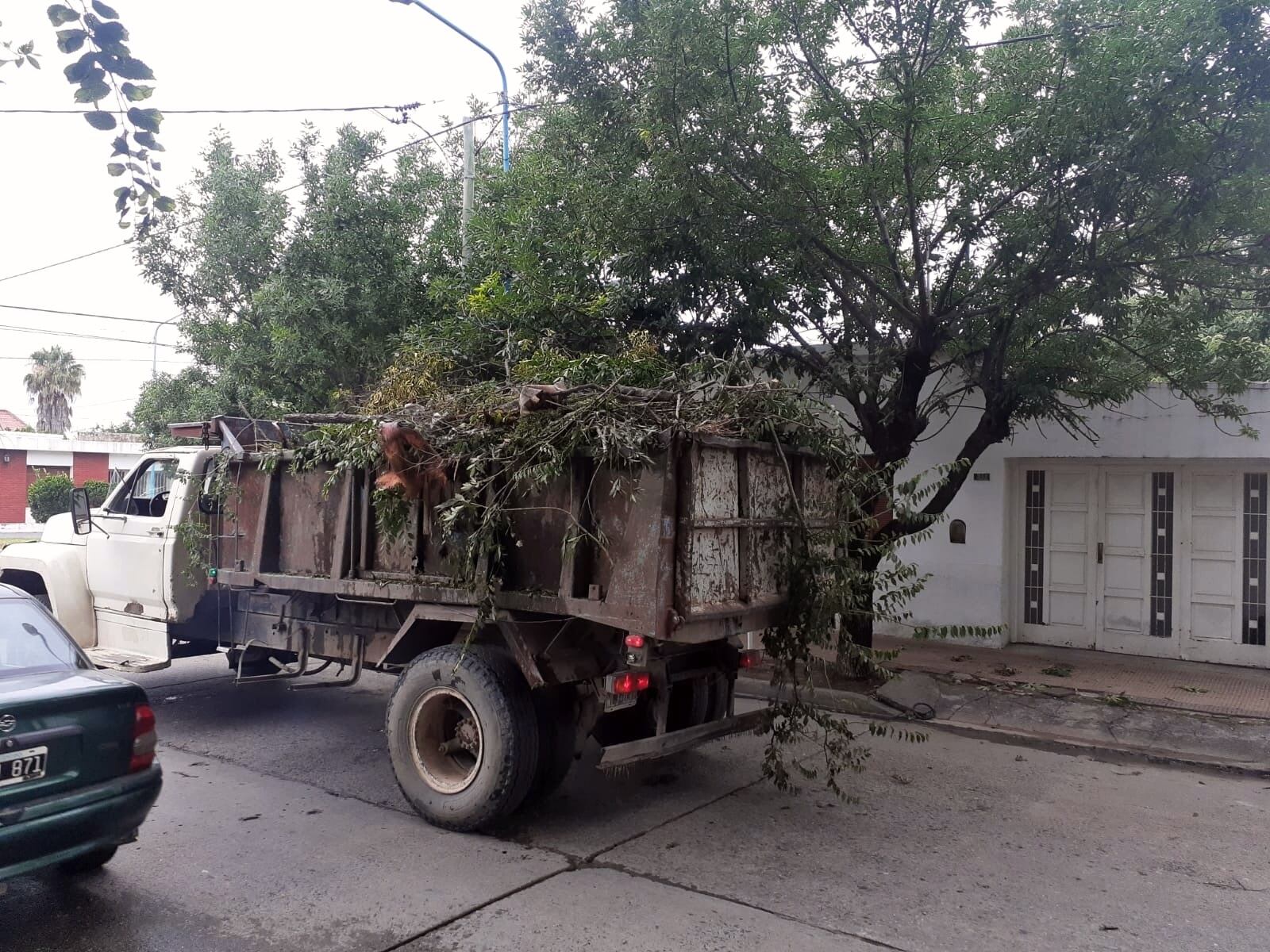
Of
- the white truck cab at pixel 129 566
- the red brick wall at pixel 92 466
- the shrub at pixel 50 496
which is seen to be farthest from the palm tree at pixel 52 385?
the white truck cab at pixel 129 566

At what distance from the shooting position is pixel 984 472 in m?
11.0

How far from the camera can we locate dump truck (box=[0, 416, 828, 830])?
16.4ft

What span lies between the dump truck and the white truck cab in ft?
0.87

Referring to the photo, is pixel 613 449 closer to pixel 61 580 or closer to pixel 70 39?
pixel 70 39

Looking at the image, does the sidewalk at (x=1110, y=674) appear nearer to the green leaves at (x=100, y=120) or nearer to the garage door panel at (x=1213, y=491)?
the garage door panel at (x=1213, y=491)

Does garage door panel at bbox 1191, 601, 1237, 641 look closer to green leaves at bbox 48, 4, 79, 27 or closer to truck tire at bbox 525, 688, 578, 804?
truck tire at bbox 525, 688, 578, 804

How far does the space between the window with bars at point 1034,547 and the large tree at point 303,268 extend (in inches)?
274

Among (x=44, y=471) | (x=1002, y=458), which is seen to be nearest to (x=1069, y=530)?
(x=1002, y=458)

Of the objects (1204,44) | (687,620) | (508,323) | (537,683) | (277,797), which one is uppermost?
(1204,44)

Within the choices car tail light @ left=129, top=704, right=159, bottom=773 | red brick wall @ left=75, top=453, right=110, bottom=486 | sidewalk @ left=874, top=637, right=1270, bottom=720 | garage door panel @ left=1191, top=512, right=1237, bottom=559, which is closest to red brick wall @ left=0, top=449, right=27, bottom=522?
red brick wall @ left=75, top=453, right=110, bottom=486

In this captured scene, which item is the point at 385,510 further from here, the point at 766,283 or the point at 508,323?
the point at 766,283

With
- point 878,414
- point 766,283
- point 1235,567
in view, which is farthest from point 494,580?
point 1235,567

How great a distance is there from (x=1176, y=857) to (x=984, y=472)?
6.22 meters

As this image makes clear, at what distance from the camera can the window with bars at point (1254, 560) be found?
9.84 meters
